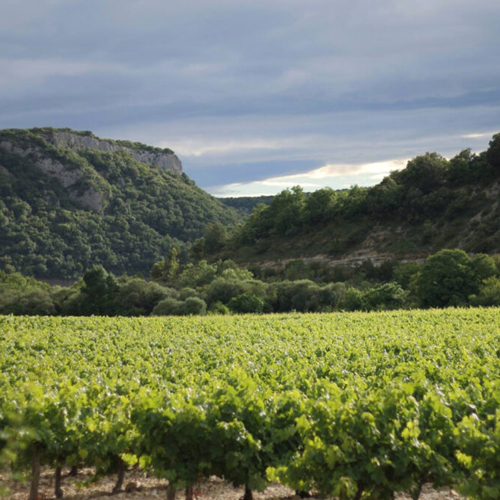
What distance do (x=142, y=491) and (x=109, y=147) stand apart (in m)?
170

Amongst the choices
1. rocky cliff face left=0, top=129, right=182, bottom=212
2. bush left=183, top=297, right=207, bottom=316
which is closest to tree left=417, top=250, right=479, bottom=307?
bush left=183, top=297, right=207, bottom=316

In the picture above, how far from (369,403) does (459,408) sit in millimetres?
1596

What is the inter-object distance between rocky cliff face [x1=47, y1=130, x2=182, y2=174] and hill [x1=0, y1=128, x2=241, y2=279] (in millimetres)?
535

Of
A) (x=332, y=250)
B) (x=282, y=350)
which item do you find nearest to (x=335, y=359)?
(x=282, y=350)

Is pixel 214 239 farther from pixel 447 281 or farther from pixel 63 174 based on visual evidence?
pixel 63 174

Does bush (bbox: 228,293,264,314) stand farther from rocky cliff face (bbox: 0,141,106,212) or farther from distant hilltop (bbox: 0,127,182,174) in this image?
distant hilltop (bbox: 0,127,182,174)

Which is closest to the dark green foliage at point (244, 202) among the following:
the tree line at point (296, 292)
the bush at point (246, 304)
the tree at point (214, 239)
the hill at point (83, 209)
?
the hill at point (83, 209)

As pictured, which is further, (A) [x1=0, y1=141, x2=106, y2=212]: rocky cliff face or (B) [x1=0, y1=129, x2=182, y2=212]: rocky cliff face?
(B) [x1=0, y1=129, x2=182, y2=212]: rocky cliff face

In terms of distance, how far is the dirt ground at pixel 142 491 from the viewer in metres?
8.46

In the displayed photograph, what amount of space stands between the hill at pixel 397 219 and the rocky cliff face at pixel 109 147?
84054 mm

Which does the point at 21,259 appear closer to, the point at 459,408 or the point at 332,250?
the point at 332,250

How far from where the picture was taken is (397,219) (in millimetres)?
72438

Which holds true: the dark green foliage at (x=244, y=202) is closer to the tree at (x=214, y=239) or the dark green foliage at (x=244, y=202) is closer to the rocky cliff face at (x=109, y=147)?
the rocky cliff face at (x=109, y=147)

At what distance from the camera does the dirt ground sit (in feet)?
27.8
